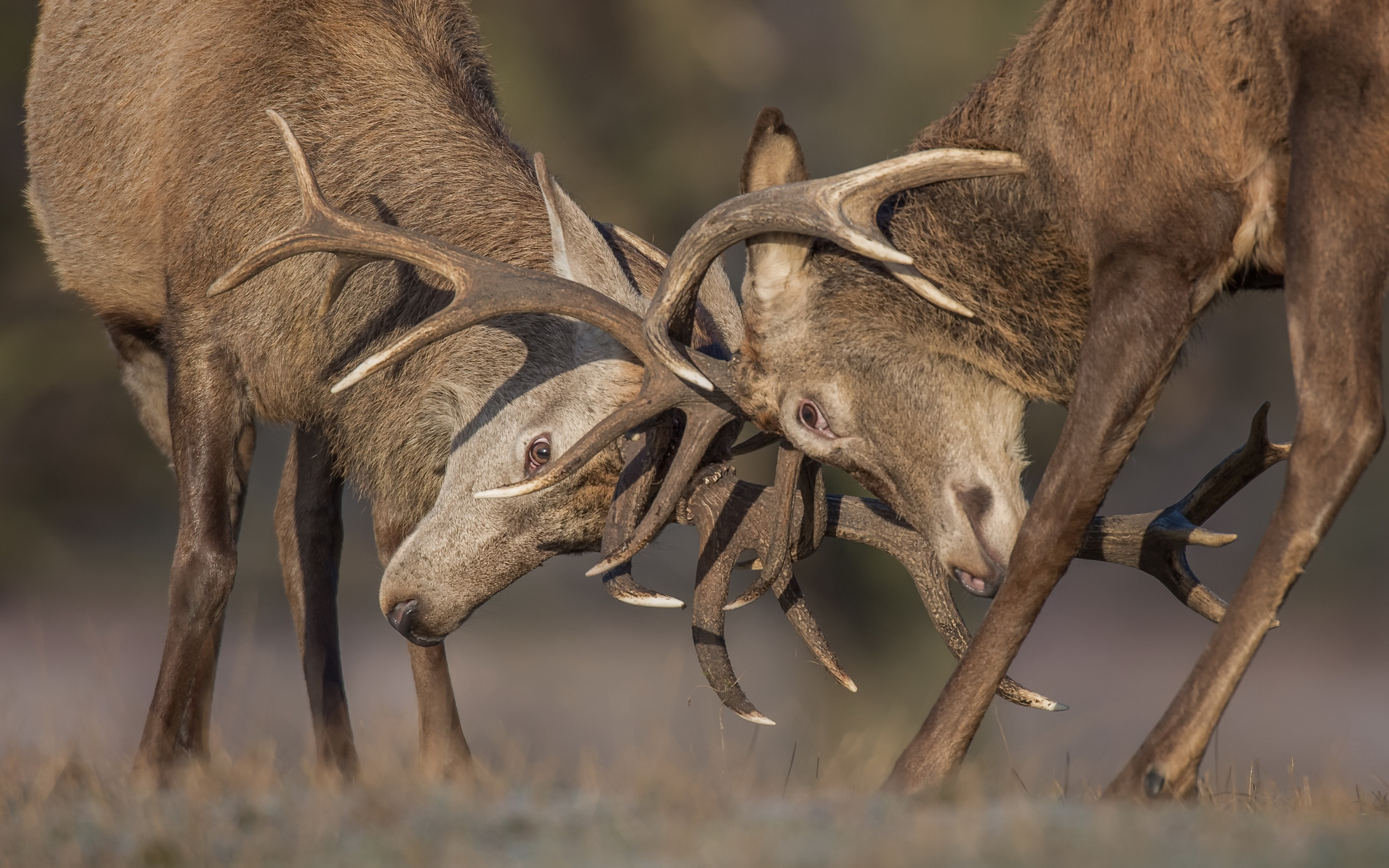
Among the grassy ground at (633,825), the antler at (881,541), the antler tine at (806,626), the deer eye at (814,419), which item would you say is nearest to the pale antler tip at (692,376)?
the deer eye at (814,419)

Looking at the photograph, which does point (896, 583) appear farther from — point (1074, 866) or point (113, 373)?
point (1074, 866)

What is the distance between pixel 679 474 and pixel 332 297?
149 cm

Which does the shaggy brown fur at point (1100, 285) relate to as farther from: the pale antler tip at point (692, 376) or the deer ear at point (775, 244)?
the pale antler tip at point (692, 376)

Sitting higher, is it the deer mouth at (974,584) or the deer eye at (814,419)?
the deer eye at (814,419)

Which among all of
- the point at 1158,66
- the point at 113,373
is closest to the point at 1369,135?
the point at 1158,66

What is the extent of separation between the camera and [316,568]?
6.29m

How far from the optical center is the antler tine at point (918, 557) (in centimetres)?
451

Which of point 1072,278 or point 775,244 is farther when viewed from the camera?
point 775,244

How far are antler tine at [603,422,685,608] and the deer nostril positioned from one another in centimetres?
73

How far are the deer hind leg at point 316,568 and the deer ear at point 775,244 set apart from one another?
2.22m

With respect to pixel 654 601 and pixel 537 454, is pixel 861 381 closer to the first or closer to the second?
pixel 654 601

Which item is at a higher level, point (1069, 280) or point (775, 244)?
point (1069, 280)

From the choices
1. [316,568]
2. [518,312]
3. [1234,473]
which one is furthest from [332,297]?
[1234,473]

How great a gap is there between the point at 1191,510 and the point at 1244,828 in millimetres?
1997
